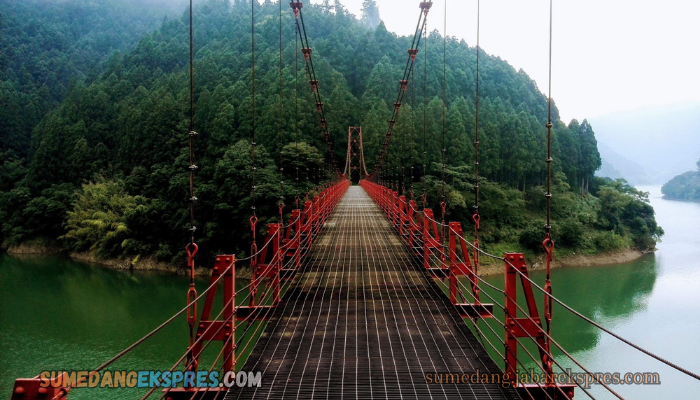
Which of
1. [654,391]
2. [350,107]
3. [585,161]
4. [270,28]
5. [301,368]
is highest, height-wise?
[270,28]

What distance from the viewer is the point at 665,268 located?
2402cm

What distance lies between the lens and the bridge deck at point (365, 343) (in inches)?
91.7

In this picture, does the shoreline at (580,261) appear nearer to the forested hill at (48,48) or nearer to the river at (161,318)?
the river at (161,318)

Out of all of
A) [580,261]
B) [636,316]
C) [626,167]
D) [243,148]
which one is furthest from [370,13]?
[636,316]

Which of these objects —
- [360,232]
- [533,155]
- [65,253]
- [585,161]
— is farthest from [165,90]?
[585,161]

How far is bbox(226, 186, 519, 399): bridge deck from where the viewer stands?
233 centimetres

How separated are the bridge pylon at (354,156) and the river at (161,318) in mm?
18889

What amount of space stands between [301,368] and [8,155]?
45.3 metres

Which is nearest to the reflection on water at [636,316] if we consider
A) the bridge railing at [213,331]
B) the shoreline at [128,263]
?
the bridge railing at [213,331]

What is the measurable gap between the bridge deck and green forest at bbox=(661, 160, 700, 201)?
79.5 metres

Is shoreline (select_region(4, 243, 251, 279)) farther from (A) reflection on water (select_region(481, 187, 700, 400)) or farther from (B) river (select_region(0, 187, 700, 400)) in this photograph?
(A) reflection on water (select_region(481, 187, 700, 400))

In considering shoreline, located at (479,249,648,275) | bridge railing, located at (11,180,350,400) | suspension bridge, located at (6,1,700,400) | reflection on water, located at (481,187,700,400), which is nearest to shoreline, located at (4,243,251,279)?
shoreline, located at (479,249,648,275)

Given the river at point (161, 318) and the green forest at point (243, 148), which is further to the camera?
the green forest at point (243, 148)

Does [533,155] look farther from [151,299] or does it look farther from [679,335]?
[151,299]
